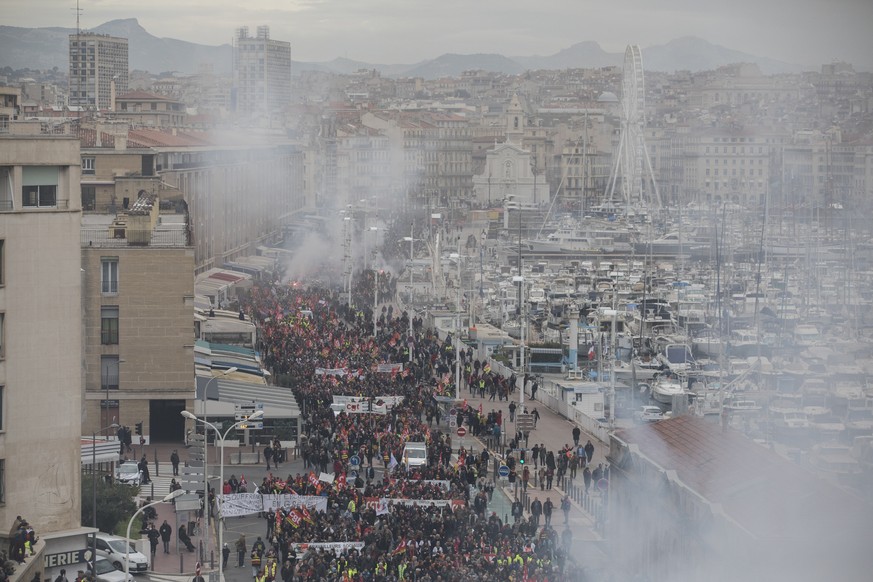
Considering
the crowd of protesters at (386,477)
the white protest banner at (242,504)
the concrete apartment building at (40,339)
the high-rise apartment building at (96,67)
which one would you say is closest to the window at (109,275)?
the crowd of protesters at (386,477)

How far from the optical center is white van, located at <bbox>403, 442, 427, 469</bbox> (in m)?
29.5

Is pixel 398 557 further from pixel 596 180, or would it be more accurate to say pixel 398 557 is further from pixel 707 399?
pixel 596 180

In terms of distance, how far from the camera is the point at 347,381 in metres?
37.5

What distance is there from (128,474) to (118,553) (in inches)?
239

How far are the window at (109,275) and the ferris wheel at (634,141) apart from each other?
103 meters

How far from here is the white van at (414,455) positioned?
1162 inches

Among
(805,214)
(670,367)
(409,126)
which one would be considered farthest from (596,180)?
(670,367)

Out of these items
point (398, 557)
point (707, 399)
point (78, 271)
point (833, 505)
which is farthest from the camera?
Result: point (707, 399)

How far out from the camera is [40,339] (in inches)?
823

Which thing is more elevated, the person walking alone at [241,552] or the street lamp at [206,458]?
the street lamp at [206,458]

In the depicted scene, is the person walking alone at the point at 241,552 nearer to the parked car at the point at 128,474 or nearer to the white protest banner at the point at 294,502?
the white protest banner at the point at 294,502

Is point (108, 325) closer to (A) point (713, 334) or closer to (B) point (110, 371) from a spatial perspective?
(B) point (110, 371)

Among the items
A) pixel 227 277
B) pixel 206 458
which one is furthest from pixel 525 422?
pixel 227 277

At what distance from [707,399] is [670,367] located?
7578 millimetres
